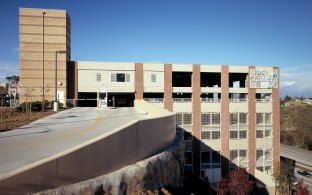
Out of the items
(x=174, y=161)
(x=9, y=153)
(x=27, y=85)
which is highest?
(x=27, y=85)

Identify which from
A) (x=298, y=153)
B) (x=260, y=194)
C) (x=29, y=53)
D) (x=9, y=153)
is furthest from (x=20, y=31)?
(x=298, y=153)

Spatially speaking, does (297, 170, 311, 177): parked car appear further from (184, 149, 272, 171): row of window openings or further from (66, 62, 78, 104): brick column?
(66, 62, 78, 104): brick column

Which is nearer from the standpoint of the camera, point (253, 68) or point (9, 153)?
point (9, 153)

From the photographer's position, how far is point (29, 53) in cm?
4322

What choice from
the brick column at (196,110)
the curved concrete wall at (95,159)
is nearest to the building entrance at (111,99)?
the brick column at (196,110)

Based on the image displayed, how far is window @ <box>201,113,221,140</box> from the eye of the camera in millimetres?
48119

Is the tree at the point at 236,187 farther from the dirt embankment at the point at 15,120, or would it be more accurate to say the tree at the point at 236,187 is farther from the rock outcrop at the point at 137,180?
the dirt embankment at the point at 15,120

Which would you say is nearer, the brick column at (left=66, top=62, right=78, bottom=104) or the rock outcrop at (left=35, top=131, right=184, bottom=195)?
the rock outcrop at (left=35, top=131, right=184, bottom=195)

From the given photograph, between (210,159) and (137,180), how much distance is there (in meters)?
38.3

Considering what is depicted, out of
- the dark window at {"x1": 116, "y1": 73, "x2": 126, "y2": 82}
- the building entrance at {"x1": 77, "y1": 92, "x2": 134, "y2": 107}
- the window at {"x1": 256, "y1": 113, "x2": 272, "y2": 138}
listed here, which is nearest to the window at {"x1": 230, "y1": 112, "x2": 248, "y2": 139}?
the window at {"x1": 256, "y1": 113, "x2": 272, "y2": 138}

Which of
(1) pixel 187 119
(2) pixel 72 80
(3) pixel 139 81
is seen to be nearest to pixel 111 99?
(3) pixel 139 81

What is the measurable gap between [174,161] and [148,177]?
4.37 metres

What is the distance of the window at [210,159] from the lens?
155 feet

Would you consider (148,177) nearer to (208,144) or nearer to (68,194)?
(68,194)
